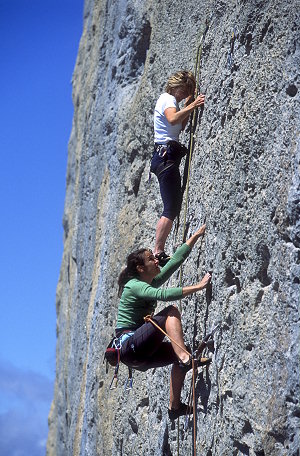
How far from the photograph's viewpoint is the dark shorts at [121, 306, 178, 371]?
7180 mm

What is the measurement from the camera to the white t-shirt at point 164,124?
8906mm

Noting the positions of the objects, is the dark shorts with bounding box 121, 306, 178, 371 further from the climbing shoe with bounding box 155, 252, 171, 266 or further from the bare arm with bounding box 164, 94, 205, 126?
the bare arm with bounding box 164, 94, 205, 126

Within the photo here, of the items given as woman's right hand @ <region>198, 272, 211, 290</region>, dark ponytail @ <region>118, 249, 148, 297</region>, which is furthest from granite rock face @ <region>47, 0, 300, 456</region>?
dark ponytail @ <region>118, 249, 148, 297</region>

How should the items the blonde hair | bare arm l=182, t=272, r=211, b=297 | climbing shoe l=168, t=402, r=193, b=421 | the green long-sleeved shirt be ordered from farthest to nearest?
the blonde hair < climbing shoe l=168, t=402, r=193, b=421 < the green long-sleeved shirt < bare arm l=182, t=272, r=211, b=297

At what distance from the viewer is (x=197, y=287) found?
7301 mm

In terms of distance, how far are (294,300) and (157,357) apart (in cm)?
169

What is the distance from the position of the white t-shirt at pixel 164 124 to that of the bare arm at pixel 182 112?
102 millimetres

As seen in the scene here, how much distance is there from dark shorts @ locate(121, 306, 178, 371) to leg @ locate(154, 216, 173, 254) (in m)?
1.70

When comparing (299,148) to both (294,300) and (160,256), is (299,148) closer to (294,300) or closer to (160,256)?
(294,300)

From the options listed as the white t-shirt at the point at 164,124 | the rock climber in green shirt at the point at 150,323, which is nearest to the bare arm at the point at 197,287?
the rock climber in green shirt at the point at 150,323

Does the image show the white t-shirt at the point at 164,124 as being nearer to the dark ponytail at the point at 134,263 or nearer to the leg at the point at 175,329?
the dark ponytail at the point at 134,263

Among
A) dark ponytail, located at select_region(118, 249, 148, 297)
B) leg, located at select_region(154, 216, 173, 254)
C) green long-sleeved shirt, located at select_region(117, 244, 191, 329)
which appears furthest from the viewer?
leg, located at select_region(154, 216, 173, 254)

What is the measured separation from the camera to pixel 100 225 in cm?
1245

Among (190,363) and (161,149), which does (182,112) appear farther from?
(190,363)
